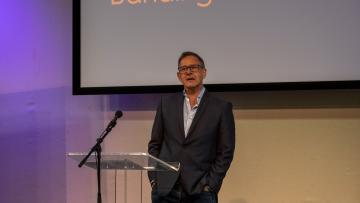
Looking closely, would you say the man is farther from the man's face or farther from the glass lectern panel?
the glass lectern panel

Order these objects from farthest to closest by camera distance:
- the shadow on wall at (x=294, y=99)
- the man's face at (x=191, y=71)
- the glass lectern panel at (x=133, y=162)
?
the shadow on wall at (x=294, y=99), the man's face at (x=191, y=71), the glass lectern panel at (x=133, y=162)

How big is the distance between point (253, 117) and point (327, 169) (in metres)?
0.68

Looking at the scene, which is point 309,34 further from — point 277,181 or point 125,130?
point 125,130

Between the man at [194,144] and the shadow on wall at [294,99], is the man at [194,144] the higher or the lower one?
the lower one

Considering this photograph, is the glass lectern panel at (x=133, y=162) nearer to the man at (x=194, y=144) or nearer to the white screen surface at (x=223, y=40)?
the man at (x=194, y=144)

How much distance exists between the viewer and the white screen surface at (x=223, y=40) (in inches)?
127

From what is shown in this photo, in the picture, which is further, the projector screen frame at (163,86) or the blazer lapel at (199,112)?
the projector screen frame at (163,86)

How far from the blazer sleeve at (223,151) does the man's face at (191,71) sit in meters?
0.23

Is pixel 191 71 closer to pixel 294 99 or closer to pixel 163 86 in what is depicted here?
pixel 163 86

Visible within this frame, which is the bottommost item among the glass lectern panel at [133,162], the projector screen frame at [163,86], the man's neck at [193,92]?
the glass lectern panel at [133,162]

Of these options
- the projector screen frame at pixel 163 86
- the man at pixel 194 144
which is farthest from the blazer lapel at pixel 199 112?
the projector screen frame at pixel 163 86

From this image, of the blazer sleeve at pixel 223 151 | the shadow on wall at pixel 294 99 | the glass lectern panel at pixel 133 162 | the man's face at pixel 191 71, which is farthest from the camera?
the shadow on wall at pixel 294 99

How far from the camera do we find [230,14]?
3387 mm

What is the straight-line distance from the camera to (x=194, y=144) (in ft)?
8.45
